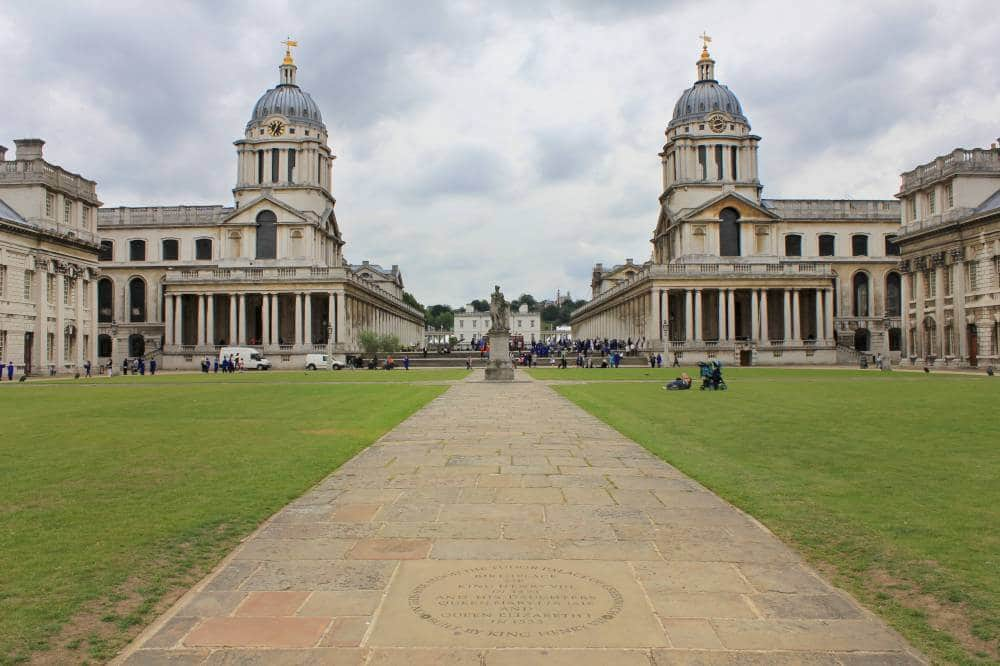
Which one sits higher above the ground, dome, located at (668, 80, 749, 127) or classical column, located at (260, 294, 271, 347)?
dome, located at (668, 80, 749, 127)

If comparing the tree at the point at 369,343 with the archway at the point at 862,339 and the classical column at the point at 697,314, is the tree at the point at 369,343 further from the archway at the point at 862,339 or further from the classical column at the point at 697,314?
the archway at the point at 862,339

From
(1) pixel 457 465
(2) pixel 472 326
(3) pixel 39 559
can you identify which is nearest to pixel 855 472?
(1) pixel 457 465

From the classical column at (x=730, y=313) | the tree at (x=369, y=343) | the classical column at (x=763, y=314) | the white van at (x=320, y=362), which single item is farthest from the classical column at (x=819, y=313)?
the white van at (x=320, y=362)

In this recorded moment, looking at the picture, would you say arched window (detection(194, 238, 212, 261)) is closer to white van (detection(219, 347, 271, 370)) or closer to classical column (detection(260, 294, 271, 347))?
classical column (detection(260, 294, 271, 347))

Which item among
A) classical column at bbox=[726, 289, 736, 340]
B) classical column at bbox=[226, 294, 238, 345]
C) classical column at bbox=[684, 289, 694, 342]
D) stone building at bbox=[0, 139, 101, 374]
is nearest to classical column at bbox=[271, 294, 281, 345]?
classical column at bbox=[226, 294, 238, 345]

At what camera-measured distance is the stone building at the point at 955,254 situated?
48219 millimetres

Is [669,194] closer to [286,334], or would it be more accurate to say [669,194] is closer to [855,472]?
[286,334]

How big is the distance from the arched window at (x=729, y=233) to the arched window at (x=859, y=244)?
678 inches

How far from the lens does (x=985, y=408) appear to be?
19031mm

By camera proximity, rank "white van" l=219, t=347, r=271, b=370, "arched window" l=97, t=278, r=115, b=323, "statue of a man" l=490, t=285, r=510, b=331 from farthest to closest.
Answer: "arched window" l=97, t=278, r=115, b=323 → "white van" l=219, t=347, r=271, b=370 → "statue of a man" l=490, t=285, r=510, b=331

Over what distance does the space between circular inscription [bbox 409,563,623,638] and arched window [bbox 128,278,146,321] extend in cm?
8691

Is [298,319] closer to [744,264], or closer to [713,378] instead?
[744,264]

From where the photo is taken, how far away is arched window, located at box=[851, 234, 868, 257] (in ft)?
278

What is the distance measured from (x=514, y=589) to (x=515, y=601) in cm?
24
